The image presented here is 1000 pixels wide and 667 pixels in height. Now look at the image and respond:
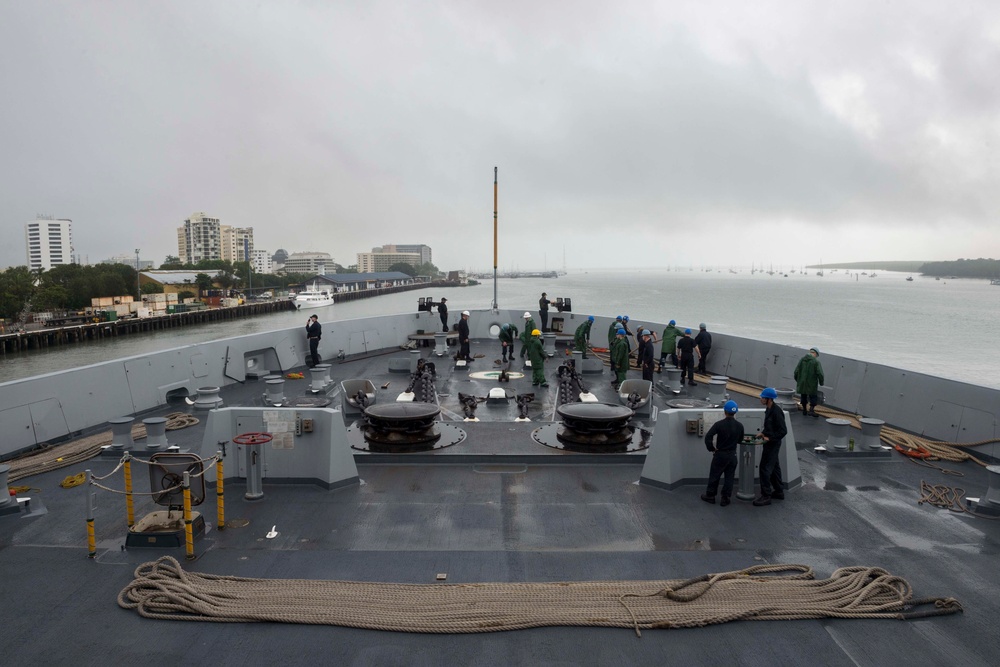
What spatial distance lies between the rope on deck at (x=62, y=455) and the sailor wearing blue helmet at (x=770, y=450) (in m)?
8.53

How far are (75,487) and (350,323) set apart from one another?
10.1 meters

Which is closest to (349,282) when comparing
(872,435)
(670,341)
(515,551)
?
(670,341)

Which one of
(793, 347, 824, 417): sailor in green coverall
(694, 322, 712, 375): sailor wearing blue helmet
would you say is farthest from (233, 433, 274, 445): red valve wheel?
(694, 322, 712, 375): sailor wearing blue helmet

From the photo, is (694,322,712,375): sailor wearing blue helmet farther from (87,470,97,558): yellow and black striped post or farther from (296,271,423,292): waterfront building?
(296,271,423,292): waterfront building

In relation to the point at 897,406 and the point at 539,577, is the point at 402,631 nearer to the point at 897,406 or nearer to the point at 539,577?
the point at 539,577

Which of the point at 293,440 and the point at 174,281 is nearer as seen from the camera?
the point at 293,440

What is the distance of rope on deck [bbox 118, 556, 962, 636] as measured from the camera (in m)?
4.32

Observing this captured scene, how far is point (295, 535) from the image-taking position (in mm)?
5836

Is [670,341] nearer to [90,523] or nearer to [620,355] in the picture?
[620,355]

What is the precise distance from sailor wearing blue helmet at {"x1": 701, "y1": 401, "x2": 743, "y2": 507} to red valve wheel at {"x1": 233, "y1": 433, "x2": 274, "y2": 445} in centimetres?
473

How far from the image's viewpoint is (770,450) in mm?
6668

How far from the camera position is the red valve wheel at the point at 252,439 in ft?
21.2

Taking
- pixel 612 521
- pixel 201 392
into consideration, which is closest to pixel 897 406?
pixel 612 521

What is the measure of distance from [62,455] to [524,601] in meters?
7.09
